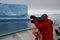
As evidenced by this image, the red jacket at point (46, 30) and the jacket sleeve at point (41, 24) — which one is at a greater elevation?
the jacket sleeve at point (41, 24)

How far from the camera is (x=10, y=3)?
3779 millimetres

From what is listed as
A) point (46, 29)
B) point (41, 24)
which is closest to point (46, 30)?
point (46, 29)

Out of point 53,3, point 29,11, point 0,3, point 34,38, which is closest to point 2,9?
point 0,3

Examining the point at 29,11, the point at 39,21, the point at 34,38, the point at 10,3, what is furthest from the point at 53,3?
the point at 39,21

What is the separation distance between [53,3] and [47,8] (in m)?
0.27

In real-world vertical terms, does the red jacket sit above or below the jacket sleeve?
below

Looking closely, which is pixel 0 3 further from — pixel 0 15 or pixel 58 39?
pixel 58 39

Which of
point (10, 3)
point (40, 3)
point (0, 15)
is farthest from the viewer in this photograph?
point (40, 3)

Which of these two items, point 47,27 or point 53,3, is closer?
point 47,27

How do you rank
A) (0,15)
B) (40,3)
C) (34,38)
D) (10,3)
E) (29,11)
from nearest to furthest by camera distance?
1. (34,38)
2. (0,15)
3. (10,3)
4. (29,11)
5. (40,3)

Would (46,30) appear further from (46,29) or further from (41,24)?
(41,24)

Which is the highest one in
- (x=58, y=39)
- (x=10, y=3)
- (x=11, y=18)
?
(x=10, y=3)

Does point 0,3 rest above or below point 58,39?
above

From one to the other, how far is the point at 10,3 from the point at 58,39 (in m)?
1.33
